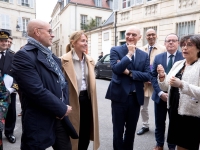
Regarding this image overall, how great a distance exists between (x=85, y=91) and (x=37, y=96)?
1.00m

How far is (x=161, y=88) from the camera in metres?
2.66

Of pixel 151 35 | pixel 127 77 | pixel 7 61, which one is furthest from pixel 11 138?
pixel 151 35

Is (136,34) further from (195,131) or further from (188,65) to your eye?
(195,131)

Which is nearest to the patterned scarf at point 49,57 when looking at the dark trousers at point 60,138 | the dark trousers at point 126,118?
the dark trousers at point 60,138

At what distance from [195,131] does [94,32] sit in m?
18.0

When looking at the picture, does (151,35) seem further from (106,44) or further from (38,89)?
(106,44)

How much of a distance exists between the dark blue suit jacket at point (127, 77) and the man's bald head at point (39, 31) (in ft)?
3.15

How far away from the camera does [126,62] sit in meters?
2.30

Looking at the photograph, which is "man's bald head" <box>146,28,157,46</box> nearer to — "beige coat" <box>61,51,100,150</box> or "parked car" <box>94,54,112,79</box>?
"beige coat" <box>61,51,100,150</box>

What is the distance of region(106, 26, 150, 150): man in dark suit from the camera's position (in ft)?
8.19

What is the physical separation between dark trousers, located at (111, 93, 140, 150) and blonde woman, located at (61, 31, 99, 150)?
11.4 inches

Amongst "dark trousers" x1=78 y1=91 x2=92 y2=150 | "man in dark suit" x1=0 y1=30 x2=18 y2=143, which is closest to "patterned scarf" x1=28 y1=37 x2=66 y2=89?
"dark trousers" x1=78 y1=91 x2=92 y2=150

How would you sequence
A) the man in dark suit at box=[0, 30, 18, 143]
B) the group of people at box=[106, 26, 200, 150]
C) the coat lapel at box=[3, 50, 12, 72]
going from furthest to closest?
the coat lapel at box=[3, 50, 12, 72]
the man in dark suit at box=[0, 30, 18, 143]
the group of people at box=[106, 26, 200, 150]

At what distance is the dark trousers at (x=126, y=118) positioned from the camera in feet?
8.39
